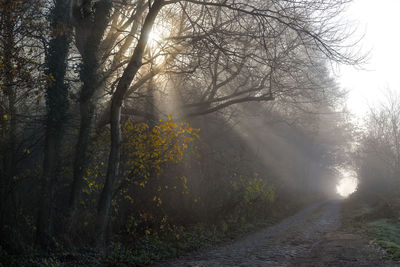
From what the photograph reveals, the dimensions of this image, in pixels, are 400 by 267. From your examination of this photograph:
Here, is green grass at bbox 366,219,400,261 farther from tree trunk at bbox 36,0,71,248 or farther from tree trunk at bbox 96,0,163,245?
tree trunk at bbox 36,0,71,248

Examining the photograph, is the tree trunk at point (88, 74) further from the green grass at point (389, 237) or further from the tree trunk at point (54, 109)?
the green grass at point (389, 237)

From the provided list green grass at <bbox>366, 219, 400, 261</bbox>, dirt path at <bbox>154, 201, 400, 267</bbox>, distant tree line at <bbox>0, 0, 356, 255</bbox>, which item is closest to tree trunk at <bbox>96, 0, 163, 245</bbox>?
distant tree line at <bbox>0, 0, 356, 255</bbox>

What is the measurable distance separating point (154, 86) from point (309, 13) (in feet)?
22.1

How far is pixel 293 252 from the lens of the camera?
9117 millimetres

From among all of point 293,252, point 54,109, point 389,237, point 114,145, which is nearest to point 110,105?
point 54,109

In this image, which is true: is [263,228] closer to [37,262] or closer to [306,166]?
[37,262]

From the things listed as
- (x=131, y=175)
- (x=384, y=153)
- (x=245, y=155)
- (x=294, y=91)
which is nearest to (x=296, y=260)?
(x=131, y=175)

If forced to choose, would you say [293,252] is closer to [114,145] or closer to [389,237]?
[389,237]

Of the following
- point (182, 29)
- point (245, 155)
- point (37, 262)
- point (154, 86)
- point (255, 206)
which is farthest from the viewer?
point (245, 155)

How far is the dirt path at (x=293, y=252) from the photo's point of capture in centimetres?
785

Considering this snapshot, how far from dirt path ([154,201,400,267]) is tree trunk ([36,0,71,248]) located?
3438mm

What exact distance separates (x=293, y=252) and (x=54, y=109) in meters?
7.50

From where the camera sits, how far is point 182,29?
12.0 meters

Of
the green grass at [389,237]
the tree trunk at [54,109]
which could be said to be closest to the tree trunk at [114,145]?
the tree trunk at [54,109]
